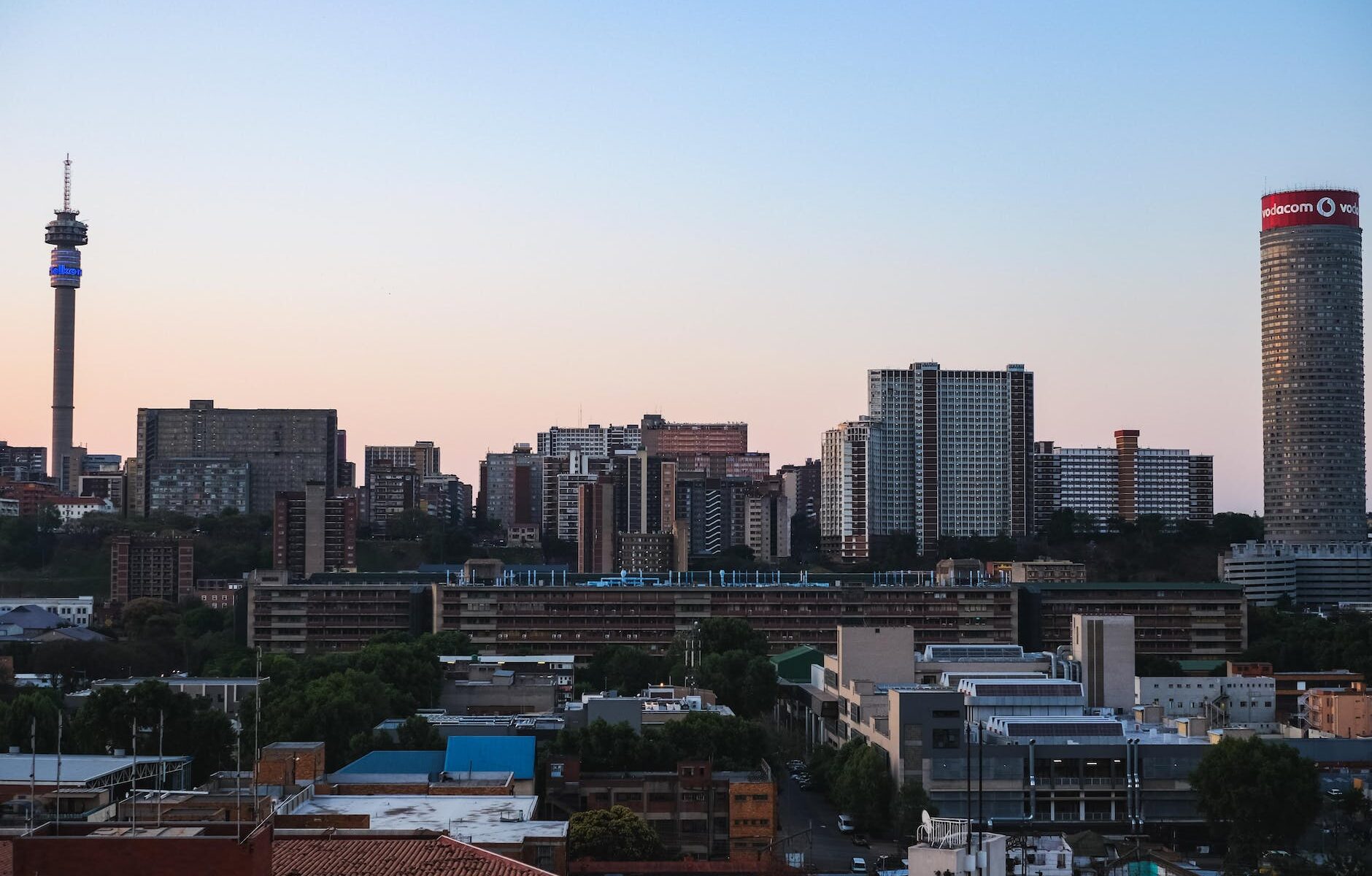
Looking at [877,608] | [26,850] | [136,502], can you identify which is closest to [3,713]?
[26,850]

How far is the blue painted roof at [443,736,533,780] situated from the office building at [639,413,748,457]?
104 meters

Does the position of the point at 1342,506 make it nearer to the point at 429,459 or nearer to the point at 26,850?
the point at 429,459

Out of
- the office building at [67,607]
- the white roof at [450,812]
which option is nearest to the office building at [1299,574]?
the office building at [67,607]

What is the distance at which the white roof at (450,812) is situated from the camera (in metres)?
24.5

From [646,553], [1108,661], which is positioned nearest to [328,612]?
[646,553]

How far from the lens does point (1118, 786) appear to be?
3934 cm

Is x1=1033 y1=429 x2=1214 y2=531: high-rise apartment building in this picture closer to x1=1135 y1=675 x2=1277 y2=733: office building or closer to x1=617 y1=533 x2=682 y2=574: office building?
x1=617 y1=533 x2=682 y2=574: office building

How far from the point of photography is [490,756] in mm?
34250

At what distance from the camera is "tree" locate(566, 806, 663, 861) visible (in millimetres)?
30688

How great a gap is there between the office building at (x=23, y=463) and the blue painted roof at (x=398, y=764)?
346 ft

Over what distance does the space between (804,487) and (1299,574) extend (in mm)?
40196

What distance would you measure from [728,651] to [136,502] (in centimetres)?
6436

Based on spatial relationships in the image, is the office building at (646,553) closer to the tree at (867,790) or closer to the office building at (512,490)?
the office building at (512,490)

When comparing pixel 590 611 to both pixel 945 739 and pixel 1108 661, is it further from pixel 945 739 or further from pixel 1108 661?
pixel 945 739
